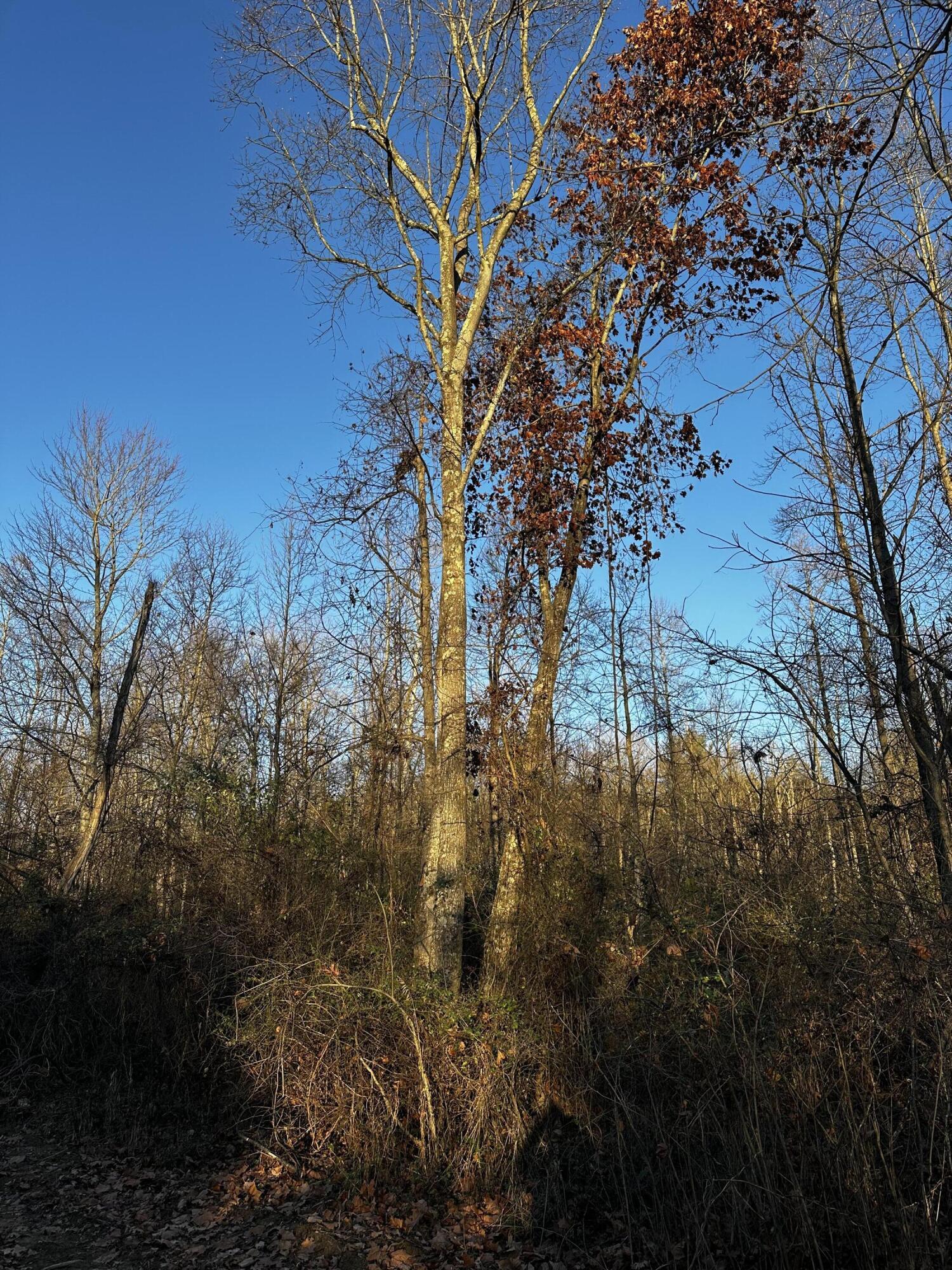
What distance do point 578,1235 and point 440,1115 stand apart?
1358 mm

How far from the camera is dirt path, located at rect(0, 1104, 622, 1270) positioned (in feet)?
16.8

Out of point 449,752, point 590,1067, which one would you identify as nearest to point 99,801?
point 449,752

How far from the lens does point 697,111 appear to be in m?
10.2

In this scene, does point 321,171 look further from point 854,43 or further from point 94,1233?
point 94,1233

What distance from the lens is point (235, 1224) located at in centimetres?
554

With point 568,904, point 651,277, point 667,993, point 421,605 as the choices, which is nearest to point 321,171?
point 651,277

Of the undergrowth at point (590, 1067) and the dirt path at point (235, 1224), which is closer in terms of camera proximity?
the undergrowth at point (590, 1067)

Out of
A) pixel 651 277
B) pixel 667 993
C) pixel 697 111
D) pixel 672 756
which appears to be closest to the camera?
pixel 667 993

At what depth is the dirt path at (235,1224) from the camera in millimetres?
5105

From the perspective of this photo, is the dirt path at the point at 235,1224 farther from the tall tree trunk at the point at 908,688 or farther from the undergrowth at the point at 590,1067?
the tall tree trunk at the point at 908,688

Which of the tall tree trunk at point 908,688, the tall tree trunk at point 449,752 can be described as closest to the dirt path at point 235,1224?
the tall tree trunk at point 449,752

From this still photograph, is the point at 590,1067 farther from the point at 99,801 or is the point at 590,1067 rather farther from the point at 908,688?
the point at 99,801

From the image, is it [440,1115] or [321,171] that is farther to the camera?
[321,171]

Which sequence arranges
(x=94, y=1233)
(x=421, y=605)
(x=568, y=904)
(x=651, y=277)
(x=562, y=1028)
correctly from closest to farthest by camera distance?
(x=94, y=1233) < (x=562, y=1028) < (x=568, y=904) < (x=651, y=277) < (x=421, y=605)
